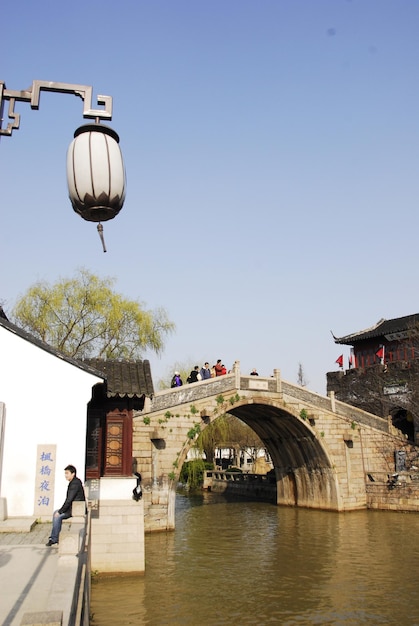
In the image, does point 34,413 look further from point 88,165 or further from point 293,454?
point 293,454

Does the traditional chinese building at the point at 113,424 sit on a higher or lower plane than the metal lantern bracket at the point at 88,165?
lower

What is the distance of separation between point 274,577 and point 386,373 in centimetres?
1568

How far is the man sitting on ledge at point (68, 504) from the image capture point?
300 inches

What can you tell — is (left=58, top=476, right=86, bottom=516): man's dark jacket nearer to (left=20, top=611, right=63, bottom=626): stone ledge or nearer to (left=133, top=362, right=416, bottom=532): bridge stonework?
(left=20, top=611, right=63, bottom=626): stone ledge

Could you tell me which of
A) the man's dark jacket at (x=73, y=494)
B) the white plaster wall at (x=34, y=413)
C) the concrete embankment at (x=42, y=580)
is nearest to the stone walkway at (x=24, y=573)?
the concrete embankment at (x=42, y=580)

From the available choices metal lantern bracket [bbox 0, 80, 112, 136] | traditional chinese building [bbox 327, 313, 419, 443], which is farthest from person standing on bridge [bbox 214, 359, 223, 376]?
metal lantern bracket [bbox 0, 80, 112, 136]

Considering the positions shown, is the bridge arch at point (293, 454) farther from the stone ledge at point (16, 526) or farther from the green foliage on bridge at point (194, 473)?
the stone ledge at point (16, 526)

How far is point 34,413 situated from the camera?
10086 millimetres

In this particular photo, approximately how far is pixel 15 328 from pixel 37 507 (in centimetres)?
314

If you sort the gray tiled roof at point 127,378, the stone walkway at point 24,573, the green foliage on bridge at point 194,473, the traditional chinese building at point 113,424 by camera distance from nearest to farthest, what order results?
the stone walkway at point 24,573, the traditional chinese building at point 113,424, the gray tiled roof at point 127,378, the green foliage on bridge at point 194,473

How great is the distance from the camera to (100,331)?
82.8 feet

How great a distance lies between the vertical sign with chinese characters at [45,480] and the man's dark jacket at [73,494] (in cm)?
181

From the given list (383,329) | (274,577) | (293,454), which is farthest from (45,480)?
(383,329)

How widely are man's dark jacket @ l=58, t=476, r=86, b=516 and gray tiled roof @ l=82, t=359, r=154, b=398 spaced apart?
167 inches
